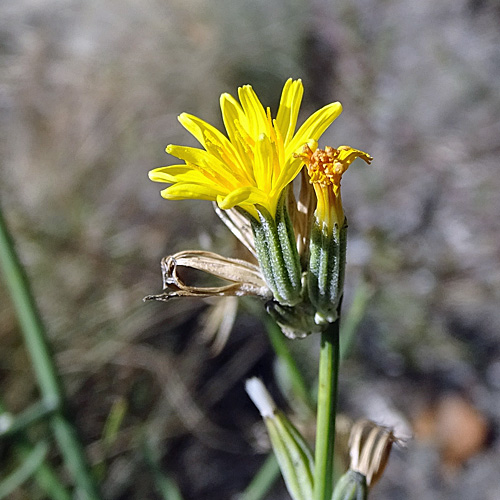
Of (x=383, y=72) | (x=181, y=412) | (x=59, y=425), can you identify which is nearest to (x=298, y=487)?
(x=59, y=425)

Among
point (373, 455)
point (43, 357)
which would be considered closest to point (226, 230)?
point (43, 357)

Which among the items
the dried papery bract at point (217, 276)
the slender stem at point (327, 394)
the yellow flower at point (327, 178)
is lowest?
the slender stem at point (327, 394)

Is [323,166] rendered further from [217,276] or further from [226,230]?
[226,230]

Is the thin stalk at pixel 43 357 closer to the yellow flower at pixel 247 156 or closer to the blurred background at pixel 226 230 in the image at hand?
the yellow flower at pixel 247 156

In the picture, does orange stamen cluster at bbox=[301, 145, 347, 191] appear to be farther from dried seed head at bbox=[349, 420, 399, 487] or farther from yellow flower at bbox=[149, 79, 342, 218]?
dried seed head at bbox=[349, 420, 399, 487]

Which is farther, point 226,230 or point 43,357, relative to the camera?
point 226,230

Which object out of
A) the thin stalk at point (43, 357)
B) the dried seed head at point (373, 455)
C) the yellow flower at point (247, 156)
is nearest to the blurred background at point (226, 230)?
the thin stalk at point (43, 357)

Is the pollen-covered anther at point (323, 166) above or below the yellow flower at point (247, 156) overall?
below

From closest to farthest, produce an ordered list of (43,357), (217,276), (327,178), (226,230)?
(327,178) < (217,276) < (43,357) < (226,230)
